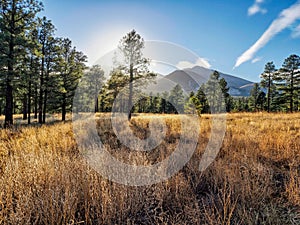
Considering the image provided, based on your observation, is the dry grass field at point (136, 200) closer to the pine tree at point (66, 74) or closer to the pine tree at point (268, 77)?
the pine tree at point (66, 74)

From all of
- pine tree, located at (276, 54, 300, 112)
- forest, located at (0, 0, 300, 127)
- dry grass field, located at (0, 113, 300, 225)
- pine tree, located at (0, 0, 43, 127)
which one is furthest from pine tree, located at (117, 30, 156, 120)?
pine tree, located at (276, 54, 300, 112)

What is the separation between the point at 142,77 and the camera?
764 inches

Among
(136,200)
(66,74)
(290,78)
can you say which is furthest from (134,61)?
(290,78)

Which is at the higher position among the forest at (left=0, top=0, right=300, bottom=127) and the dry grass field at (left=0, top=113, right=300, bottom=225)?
the forest at (left=0, top=0, right=300, bottom=127)

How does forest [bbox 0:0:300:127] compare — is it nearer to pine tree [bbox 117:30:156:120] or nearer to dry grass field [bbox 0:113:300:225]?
pine tree [bbox 117:30:156:120]

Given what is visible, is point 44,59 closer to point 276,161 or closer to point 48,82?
point 48,82

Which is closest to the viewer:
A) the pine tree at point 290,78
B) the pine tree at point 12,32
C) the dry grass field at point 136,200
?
the dry grass field at point 136,200

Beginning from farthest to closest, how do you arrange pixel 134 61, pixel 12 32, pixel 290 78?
1. pixel 290 78
2. pixel 134 61
3. pixel 12 32

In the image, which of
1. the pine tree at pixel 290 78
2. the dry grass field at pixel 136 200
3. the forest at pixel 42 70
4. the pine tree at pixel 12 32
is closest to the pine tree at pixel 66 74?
the forest at pixel 42 70

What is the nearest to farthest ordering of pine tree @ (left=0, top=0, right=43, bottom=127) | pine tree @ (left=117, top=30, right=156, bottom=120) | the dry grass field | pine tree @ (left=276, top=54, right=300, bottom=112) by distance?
1. the dry grass field
2. pine tree @ (left=0, top=0, right=43, bottom=127)
3. pine tree @ (left=117, top=30, right=156, bottom=120)
4. pine tree @ (left=276, top=54, right=300, bottom=112)

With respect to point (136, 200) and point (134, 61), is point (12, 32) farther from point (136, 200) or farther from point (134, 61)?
point (136, 200)

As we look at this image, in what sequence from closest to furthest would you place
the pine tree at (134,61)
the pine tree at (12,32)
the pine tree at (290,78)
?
1. the pine tree at (12,32)
2. the pine tree at (134,61)
3. the pine tree at (290,78)

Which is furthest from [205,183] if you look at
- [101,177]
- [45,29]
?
[45,29]

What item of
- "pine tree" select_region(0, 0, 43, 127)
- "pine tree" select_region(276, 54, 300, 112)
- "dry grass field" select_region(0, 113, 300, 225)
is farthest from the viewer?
"pine tree" select_region(276, 54, 300, 112)
